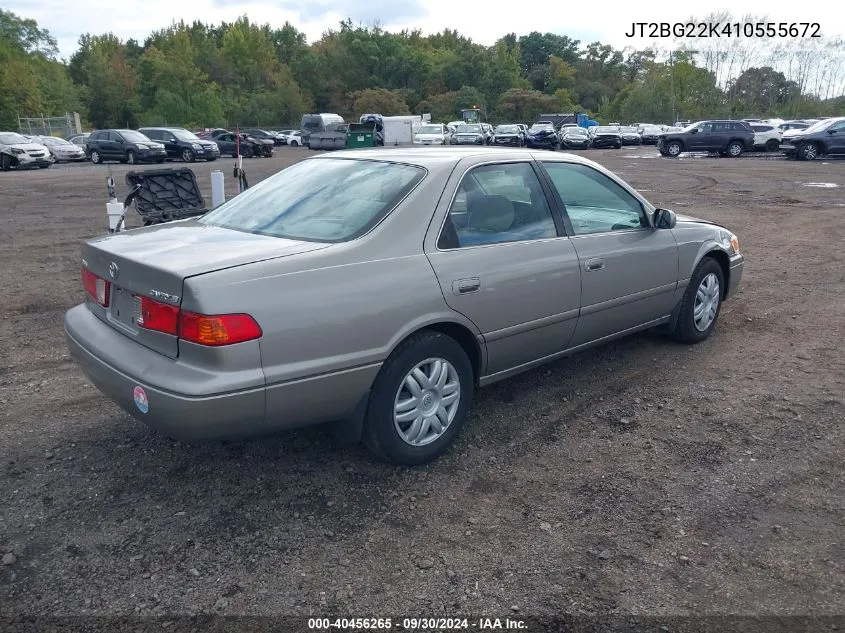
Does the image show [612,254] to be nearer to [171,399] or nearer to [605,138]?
[171,399]

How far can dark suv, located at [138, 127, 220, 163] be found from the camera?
32.1 meters

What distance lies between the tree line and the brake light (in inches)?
2639

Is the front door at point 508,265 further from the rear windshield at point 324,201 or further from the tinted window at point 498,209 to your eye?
the rear windshield at point 324,201

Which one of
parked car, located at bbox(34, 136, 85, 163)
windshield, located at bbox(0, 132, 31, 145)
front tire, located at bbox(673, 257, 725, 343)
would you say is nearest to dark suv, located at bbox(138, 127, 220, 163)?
parked car, located at bbox(34, 136, 85, 163)

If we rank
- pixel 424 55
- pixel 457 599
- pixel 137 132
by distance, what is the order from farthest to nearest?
pixel 424 55
pixel 137 132
pixel 457 599

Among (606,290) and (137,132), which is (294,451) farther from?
(137,132)

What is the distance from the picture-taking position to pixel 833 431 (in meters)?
4.09

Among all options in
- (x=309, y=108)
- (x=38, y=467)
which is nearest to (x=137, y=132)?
(x=38, y=467)

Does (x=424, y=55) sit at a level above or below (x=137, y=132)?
above

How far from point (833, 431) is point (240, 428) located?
336 cm

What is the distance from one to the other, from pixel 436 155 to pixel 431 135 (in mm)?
35864

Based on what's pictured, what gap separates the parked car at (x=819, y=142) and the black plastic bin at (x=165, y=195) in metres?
25.8

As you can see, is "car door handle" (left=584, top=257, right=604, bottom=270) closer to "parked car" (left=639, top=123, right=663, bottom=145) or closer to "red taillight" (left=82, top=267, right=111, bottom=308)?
"red taillight" (left=82, top=267, right=111, bottom=308)

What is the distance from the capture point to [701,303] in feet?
18.1
